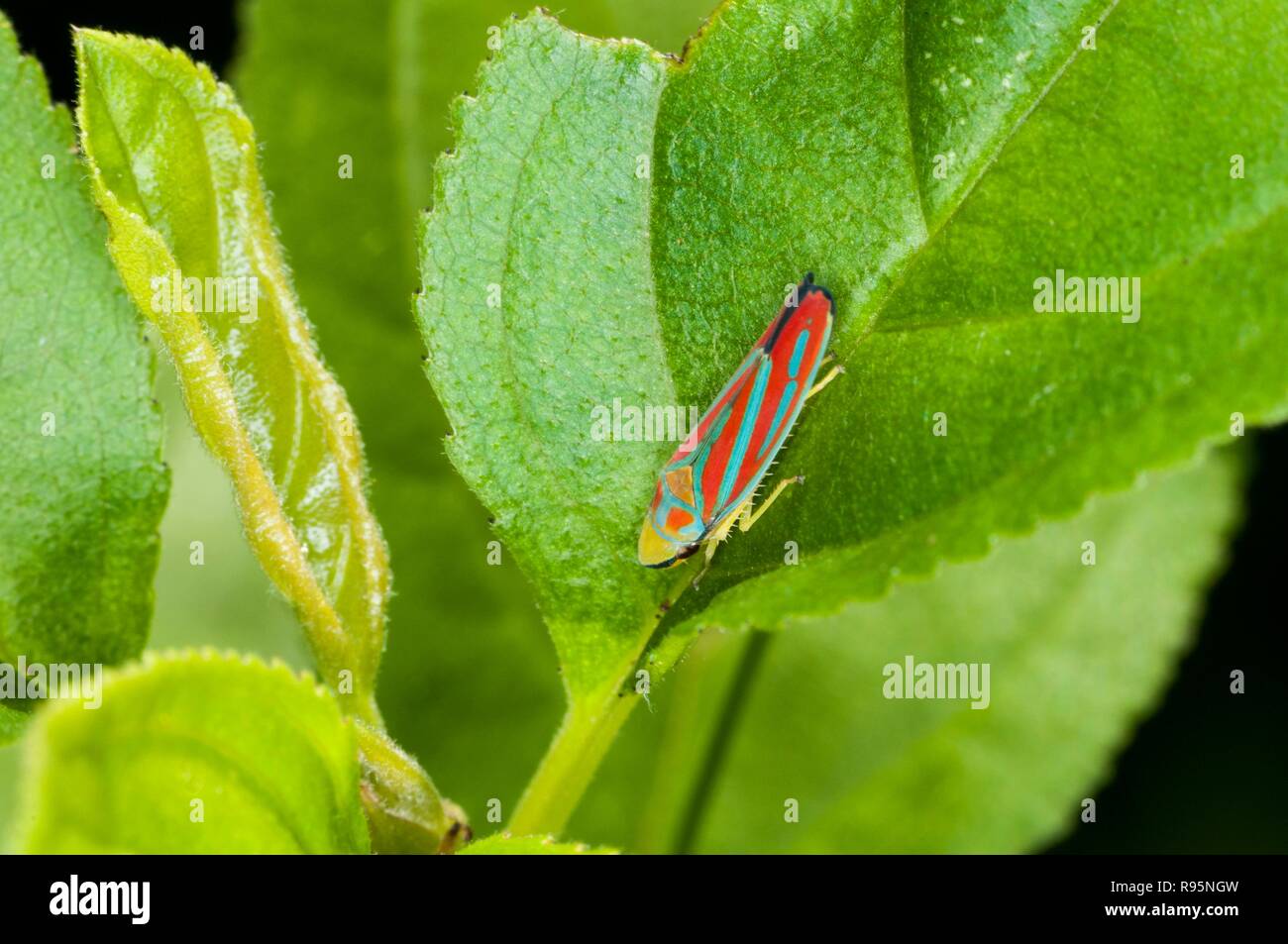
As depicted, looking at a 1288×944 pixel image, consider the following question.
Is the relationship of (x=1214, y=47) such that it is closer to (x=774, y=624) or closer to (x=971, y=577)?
(x=774, y=624)

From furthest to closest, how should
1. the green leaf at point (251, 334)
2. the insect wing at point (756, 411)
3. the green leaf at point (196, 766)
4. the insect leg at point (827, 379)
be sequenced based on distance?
the insect leg at point (827, 379) < the insect wing at point (756, 411) < the green leaf at point (251, 334) < the green leaf at point (196, 766)

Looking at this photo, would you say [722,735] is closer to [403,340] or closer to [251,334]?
[403,340]

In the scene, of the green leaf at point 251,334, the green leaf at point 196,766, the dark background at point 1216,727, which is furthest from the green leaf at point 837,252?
the dark background at point 1216,727

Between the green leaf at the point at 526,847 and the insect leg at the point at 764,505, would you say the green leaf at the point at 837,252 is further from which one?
the green leaf at the point at 526,847

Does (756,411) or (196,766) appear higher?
(756,411)

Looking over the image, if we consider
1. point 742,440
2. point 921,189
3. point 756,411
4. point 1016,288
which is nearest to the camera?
point 1016,288

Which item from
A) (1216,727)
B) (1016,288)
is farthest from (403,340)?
(1216,727)

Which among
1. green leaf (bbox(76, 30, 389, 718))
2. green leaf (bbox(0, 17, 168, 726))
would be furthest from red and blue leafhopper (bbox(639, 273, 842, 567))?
green leaf (bbox(0, 17, 168, 726))
